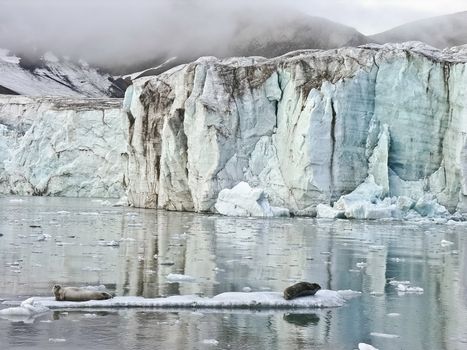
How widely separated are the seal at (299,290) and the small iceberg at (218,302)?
0.06 metres

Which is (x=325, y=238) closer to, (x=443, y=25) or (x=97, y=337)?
(x=97, y=337)

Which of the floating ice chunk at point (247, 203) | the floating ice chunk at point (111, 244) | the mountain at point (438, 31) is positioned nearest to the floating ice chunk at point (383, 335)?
the floating ice chunk at point (111, 244)

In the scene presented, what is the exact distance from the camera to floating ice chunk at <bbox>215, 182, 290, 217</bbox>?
2795 cm

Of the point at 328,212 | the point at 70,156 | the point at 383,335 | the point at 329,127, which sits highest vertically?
the point at 70,156

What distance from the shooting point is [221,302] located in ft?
27.7

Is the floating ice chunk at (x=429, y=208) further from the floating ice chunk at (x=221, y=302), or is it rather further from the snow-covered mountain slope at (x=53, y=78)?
the snow-covered mountain slope at (x=53, y=78)

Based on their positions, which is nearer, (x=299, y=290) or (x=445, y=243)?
(x=299, y=290)

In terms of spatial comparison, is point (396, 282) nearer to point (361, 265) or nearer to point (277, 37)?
point (361, 265)

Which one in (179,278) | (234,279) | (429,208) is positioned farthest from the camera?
(429,208)

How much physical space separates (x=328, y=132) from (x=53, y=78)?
86200mm

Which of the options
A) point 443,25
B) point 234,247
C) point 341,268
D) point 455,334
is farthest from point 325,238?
point 443,25

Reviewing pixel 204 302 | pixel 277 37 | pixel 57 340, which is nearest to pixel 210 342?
pixel 57 340

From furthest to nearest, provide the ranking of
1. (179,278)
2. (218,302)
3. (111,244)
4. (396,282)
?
(111,244)
(396,282)
(179,278)
(218,302)

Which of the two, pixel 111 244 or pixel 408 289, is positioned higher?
pixel 111 244
